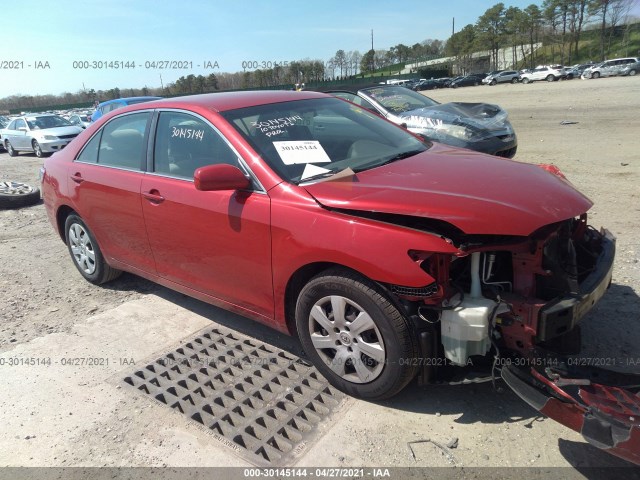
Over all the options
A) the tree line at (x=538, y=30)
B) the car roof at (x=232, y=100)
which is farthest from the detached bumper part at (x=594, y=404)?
the tree line at (x=538, y=30)

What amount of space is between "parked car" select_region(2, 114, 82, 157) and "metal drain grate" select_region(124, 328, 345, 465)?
1575 cm

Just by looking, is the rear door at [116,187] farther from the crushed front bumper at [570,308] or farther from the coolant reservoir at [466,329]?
the crushed front bumper at [570,308]

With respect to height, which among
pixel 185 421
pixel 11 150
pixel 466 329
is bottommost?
pixel 185 421

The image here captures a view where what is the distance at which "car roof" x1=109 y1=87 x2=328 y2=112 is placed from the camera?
11.8 ft

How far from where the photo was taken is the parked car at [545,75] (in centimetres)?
4931

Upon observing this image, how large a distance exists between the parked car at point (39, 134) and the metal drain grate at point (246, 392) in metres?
15.8

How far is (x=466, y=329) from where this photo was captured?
8.09 ft

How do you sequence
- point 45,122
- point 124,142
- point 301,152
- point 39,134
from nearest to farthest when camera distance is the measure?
point 301,152 < point 124,142 < point 39,134 < point 45,122

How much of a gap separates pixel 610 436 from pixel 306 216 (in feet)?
5.83

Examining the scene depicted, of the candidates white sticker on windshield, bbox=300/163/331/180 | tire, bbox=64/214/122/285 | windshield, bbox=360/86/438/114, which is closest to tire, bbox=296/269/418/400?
white sticker on windshield, bbox=300/163/331/180

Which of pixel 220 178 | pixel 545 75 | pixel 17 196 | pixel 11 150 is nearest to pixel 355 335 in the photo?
pixel 220 178

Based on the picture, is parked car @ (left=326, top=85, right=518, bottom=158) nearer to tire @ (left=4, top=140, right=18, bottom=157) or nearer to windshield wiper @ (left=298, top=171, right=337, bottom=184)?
windshield wiper @ (left=298, top=171, right=337, bottom=184)

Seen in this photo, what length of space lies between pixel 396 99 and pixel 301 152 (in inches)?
249

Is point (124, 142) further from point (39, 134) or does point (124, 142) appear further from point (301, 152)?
point (39, 134)
